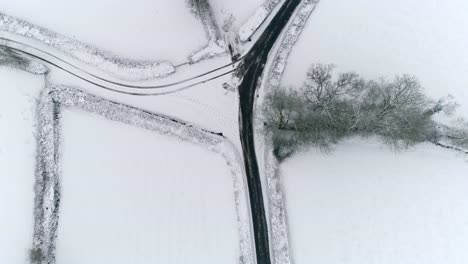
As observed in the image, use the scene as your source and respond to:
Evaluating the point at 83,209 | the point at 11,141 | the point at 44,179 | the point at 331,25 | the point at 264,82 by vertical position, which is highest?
the point at 331,25

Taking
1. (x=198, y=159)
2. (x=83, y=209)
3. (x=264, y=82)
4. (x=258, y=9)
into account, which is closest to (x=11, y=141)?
(x=83, y=209)

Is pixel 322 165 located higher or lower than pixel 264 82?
lower

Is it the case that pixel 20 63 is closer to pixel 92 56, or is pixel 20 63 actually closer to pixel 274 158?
pixel 92 56

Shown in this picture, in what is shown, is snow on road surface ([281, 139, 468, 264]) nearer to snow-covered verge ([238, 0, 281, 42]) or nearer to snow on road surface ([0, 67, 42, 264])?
snow-covered verge ([238, 0, 281, 42])

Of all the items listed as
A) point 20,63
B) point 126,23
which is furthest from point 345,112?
point 20,63

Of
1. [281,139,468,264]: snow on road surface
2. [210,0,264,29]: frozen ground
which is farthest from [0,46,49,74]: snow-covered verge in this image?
[281,139,468,264]: snow on road surface

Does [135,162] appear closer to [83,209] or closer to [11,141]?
[83,209]

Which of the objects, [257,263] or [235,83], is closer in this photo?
[257,263]

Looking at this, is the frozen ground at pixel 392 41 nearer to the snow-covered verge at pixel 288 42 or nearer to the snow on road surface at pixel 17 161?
the snow-covered verge at pixel 288 42

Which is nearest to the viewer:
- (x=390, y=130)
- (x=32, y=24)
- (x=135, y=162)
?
(x=390, y=130)
